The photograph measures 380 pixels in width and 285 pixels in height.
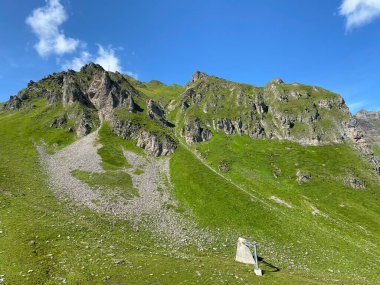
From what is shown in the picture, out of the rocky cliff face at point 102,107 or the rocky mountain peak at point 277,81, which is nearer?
the rocky cliff face at point 102,107

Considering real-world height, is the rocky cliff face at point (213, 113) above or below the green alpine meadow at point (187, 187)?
above

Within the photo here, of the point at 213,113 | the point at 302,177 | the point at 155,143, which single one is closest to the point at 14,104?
the point at 155,143

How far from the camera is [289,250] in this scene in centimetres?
5534

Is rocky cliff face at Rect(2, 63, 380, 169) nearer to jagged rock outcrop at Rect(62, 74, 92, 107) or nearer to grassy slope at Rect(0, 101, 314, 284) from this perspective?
jagged rock outcrop at Rect(62, 74, 92, 107)

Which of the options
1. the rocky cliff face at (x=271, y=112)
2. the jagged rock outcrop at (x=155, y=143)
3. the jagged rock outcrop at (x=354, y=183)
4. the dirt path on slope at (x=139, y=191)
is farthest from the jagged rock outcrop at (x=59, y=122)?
the jagged rock outcrop at (x=354, y=183)

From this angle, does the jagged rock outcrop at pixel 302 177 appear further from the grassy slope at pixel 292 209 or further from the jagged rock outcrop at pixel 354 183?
the jagged rock outcrop at pixel 354 183

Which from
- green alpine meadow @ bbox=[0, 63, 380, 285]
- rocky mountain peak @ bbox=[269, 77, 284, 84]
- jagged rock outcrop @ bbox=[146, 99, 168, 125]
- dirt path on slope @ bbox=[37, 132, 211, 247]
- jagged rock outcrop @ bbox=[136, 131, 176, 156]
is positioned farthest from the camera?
rocky mountain peak @ bbox=[269, 77, 284, 84]

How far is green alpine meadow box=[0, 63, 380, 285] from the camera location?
38.2m

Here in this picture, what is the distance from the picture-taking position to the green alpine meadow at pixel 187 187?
3819cm

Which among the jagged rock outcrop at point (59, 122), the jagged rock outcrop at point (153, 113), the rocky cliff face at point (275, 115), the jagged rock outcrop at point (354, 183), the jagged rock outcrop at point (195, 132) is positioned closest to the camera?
the jagged rock outcrop at point (354, 183)

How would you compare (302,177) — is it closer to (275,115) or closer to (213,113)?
(275,115)

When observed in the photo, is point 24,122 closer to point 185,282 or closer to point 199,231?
point 199,231

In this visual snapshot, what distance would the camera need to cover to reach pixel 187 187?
8906 centimetres

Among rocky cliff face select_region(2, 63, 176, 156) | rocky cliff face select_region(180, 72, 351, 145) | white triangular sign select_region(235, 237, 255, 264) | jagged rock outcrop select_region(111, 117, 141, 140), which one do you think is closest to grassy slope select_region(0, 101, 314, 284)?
white triangular sign select_region(235, 237, 255, 264)
